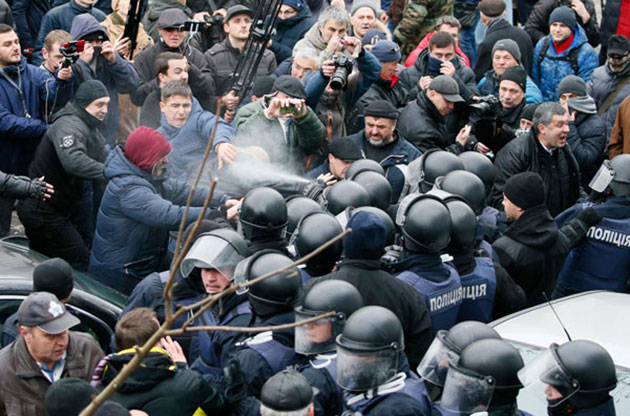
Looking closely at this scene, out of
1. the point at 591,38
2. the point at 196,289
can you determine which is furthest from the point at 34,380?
the point at 591,38

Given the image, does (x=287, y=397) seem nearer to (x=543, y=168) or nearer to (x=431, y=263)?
(x=431, y=263)

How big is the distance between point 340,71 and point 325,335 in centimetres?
398

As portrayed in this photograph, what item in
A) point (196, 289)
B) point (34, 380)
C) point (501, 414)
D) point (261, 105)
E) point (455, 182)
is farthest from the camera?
point (261, 105)

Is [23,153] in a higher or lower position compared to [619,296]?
lower

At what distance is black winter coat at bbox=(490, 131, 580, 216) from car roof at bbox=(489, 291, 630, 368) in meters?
2.17

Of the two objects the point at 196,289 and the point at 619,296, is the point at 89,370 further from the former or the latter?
the point at 619,296

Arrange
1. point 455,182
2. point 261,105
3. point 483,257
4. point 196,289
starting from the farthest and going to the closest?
point 261,105, point 455,182, point 483,257, point 196,289

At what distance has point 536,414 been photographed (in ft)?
16.7

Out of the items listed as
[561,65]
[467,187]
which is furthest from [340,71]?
[561,65]

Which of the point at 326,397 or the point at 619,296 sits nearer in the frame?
the point at 326,397

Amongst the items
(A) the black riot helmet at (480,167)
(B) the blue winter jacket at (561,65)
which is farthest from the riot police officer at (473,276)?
(B) the blue winter jacket at (561,65)

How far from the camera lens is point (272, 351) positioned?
15.7 ft

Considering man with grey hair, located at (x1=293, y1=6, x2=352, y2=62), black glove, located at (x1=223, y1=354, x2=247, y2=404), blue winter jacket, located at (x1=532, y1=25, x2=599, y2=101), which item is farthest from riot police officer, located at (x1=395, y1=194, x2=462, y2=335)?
blue winter jacket, located at (x1=532, y1=25, x2=599, y2=101)

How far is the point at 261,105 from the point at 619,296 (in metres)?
3.47
